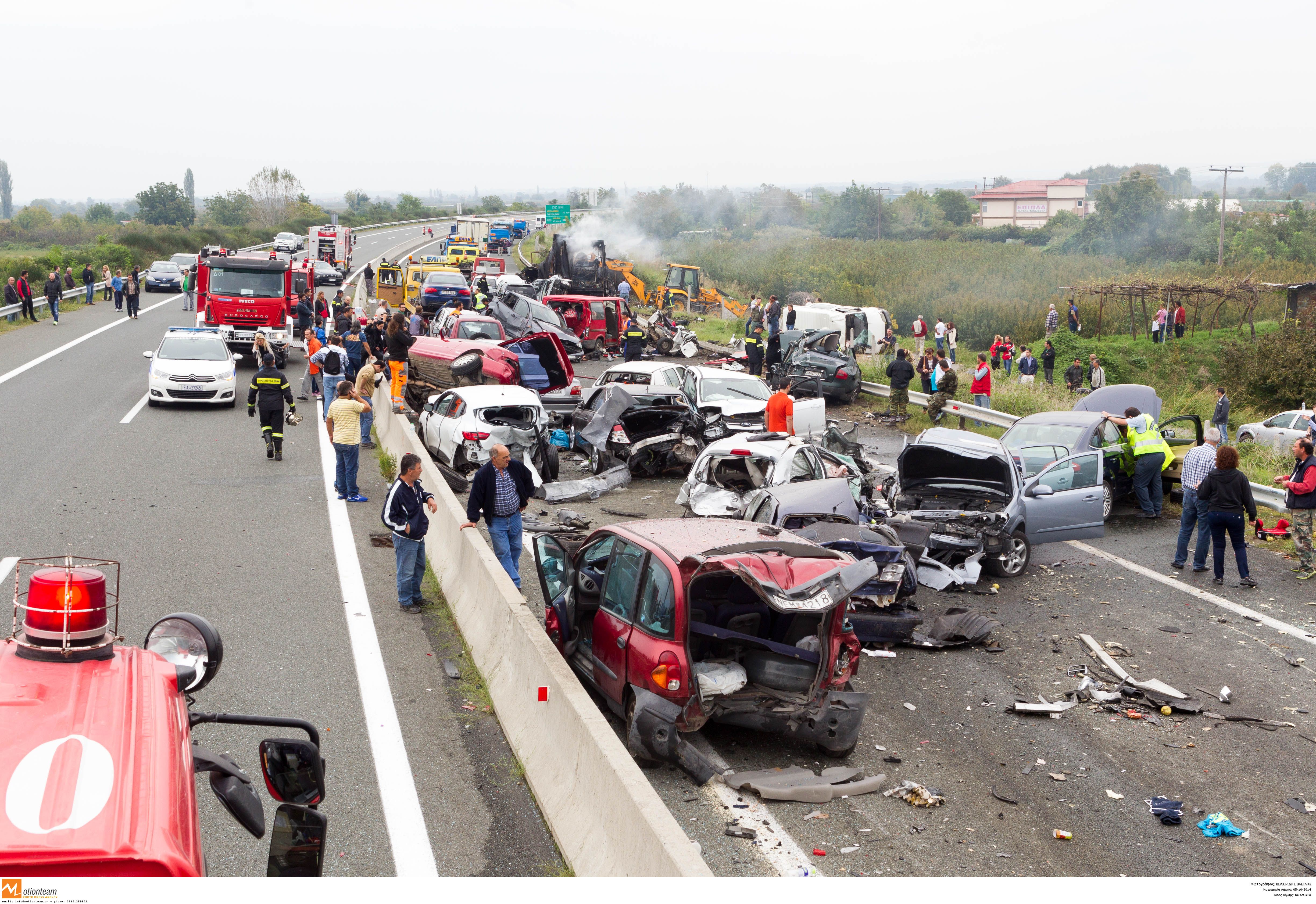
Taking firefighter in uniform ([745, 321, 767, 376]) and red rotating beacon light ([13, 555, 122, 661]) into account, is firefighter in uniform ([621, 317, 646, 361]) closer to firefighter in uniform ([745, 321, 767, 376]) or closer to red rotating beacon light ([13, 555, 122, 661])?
firefighter in uniform ([745, 321, 767, 376])

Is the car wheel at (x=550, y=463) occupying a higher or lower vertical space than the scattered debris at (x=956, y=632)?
higher

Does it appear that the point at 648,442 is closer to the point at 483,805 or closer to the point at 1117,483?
the point at 1117,483

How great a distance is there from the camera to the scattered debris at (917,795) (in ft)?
23.9

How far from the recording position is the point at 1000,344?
33.4 metres

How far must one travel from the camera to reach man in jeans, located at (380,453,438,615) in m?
10.3

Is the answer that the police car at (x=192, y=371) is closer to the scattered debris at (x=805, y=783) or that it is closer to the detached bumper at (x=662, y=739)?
the detached bumper at (x=662, y=739)

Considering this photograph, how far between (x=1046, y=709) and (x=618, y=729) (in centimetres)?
368

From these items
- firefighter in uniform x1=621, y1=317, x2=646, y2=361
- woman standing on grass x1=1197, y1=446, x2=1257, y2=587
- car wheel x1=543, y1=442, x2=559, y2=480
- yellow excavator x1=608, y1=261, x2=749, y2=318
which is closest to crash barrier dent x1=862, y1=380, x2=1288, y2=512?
woman standing on grass x1=1197, y1=446, x2=1257, y2=587

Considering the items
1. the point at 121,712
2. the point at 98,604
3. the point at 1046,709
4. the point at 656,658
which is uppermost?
the point at 98,604

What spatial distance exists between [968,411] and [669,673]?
1592 cm

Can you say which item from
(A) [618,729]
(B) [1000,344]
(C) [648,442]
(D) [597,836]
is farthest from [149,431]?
(B) [1000,344]

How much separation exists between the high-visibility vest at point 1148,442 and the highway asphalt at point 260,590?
10553 millimetres

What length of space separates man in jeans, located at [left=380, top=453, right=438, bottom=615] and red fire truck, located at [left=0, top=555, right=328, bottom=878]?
656 cm

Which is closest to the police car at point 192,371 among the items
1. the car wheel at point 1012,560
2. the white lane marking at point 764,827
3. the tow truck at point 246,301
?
the tow truck at point 246,301
